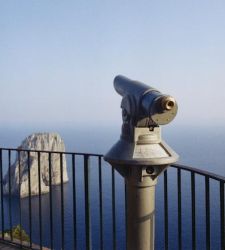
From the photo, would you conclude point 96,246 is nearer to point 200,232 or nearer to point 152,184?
point 200,232

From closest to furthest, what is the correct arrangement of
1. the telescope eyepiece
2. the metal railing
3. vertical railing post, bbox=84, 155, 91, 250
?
the telescope eyepiece
the metal railing
vertical railing post, bbox=84, 155, 91, 250

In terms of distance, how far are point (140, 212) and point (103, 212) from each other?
1.97m

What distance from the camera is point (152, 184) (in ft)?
7.63

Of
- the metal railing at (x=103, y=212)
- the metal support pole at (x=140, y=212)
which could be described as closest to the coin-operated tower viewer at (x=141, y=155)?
the metal support pole at (x=140, y=212)

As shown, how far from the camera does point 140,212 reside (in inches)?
90.9

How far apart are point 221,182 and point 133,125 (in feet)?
2.12

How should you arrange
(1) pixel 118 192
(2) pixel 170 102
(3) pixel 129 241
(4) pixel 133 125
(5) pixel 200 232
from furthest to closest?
(1) pixel 118 192
(5) pixel 200 232
(3) pixel 129 241
(4) pixel 133 125
(2) pixel 170 102

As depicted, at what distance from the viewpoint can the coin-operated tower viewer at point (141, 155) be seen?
2.18 metres

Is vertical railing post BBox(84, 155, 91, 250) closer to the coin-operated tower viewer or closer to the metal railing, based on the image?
the metal railing

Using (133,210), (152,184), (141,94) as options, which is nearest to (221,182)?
(152,184)

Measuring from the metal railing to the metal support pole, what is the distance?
0.41m

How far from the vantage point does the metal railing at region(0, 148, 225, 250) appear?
2805 mm

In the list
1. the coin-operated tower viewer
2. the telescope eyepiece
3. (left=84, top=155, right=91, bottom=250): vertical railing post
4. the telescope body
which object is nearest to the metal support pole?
the coin-operated tower viewer

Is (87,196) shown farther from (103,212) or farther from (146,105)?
(146,105)
